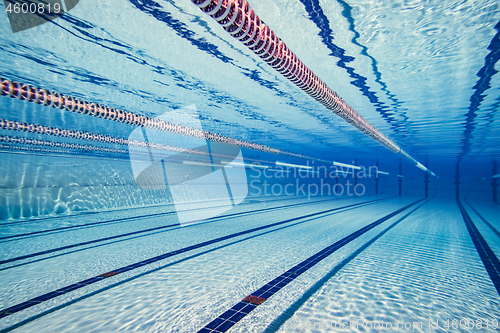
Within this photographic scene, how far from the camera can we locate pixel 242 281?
3.09 meters

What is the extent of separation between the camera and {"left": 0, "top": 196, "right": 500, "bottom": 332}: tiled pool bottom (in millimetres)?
2250

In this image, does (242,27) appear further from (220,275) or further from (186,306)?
(220,275)

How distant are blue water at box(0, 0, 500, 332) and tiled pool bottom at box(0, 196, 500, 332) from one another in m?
0.02

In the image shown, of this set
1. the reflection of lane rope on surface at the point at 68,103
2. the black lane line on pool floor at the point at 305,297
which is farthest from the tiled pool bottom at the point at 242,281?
the reflection of lane rope on surface at the point at 68,103

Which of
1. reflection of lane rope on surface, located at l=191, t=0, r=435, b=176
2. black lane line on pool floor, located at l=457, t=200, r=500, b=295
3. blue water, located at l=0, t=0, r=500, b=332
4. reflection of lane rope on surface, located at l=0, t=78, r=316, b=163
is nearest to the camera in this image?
reflection of lane rope on surface, located at l=191, t=0, r=435, b=176

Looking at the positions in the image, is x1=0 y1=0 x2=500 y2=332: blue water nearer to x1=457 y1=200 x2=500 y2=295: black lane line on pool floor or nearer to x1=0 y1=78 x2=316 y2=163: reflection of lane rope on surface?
x1=457 y1=200 x2=500 y2=295: black lane line on pool floor

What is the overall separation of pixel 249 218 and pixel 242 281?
4.58m

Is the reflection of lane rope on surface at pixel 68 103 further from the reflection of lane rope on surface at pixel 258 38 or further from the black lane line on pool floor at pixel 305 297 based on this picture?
the black lane line on pool floor at pixel 305 297

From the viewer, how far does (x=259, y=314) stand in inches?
93.2

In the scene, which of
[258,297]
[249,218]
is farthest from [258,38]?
[249,218]

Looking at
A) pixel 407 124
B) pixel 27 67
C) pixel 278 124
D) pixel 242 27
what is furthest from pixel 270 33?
pixel 407 124

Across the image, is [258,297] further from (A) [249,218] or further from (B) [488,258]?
(A) [249,218]

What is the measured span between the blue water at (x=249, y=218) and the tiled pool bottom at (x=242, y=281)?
23 mm

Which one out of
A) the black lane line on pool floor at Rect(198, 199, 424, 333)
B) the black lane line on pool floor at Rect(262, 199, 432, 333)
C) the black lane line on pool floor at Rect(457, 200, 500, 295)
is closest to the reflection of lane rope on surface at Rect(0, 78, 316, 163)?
the black lane line on pool floor at Rect(198, 199, 424, 333)
